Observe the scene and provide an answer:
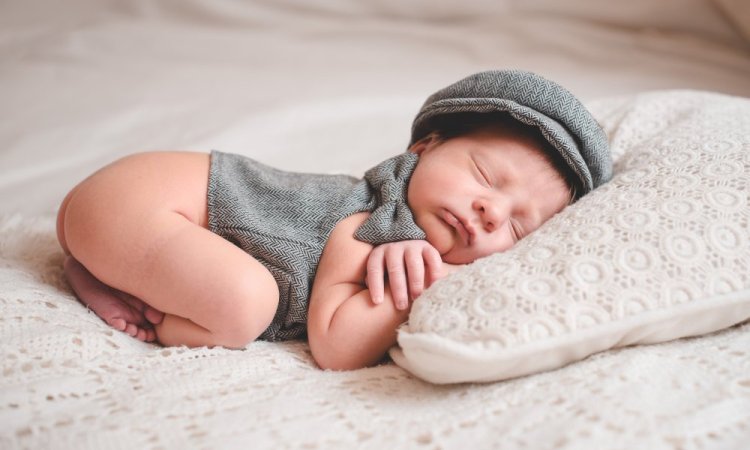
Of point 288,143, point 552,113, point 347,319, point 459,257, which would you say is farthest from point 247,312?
point 288,143

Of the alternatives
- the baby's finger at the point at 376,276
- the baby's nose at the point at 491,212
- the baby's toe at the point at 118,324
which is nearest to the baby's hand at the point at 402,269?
the baby's finger at the point at 376,276

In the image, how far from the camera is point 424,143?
131 cm

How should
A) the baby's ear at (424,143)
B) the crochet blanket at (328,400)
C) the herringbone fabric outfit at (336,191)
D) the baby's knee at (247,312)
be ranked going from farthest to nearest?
the baby's ear at (424,143)
the herringbone fabric outfit at (336,191)
the baby's knee at (247,312)
the crochet blanket at (328,400)

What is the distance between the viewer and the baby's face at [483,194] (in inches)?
43.3

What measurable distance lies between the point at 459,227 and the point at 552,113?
0.87 feet

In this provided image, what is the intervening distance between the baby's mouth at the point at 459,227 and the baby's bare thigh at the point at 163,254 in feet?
1.04

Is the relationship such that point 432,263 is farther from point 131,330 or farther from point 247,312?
point 131,330

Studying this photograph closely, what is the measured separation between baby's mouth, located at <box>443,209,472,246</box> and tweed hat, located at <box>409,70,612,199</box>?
0.21 metres

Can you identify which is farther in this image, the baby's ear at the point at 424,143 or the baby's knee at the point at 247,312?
the baby's ear at the point at 424,143

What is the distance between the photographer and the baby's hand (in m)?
0.97

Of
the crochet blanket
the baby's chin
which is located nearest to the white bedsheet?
the crochet blanket

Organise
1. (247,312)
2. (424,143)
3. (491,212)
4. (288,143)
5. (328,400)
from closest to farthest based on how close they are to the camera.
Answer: (328,400) → (247,312) → (491,212) → (424,143) → (288,143)

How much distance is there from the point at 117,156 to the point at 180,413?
3.38 feet

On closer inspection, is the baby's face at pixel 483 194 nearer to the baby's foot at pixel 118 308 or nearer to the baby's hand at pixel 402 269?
the baby's hand at pixel 402 269
